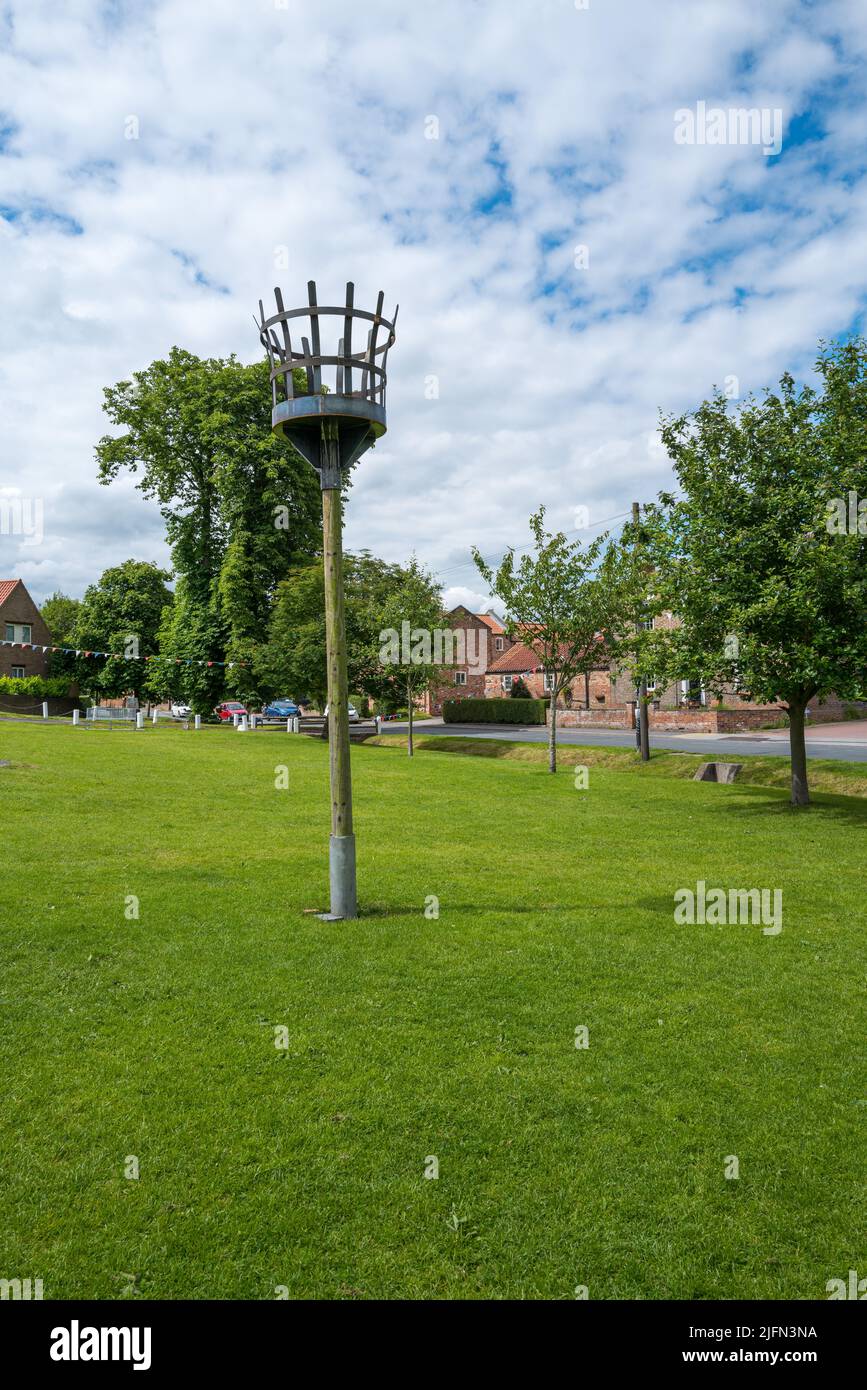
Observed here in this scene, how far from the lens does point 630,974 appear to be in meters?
7.50

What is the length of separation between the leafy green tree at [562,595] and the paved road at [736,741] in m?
5.50

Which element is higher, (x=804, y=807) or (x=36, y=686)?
(x=36, y=686)

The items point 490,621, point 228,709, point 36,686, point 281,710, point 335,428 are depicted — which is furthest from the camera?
point 490,621

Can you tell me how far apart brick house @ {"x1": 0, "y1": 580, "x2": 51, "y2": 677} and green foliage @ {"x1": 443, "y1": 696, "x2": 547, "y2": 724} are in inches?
1112

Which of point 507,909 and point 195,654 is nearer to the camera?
point 507,909

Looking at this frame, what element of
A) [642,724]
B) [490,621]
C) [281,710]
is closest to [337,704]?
[642,724]

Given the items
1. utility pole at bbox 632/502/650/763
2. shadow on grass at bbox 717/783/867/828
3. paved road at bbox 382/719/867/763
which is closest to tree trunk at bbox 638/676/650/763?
utility pole at bbox 632/502/650/763

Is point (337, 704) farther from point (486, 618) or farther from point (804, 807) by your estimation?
point (486, 618)

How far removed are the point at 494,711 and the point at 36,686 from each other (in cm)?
3051

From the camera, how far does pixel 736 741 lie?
32.9m

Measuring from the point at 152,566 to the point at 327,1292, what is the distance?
210ft

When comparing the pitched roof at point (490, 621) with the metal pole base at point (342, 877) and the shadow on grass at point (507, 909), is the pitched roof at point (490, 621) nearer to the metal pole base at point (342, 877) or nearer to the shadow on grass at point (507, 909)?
the shadow on grass at point (507, 909)

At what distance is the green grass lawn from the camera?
384 centimetres
